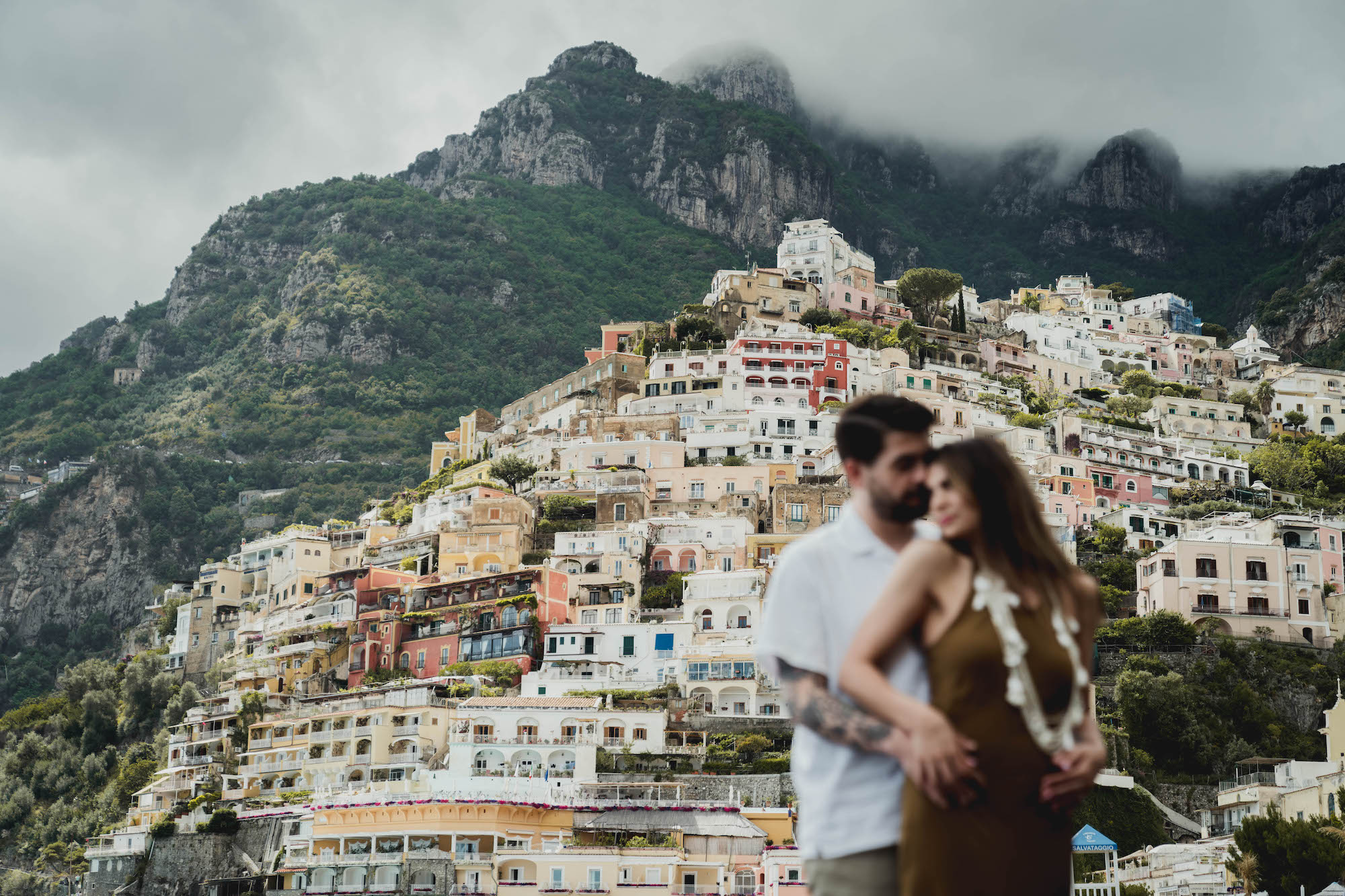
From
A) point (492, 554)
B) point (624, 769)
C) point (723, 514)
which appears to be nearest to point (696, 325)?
point (723, 514)

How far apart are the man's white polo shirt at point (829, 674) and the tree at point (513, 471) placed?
265 ft

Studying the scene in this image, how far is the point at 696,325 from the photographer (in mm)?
103812

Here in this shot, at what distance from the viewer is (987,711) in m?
5.45

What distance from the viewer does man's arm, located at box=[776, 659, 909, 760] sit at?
18.1 ft

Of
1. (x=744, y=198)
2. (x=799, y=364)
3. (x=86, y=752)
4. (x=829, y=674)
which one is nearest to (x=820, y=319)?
(x=799, y=364)

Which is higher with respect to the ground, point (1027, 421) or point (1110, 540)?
point (1027, 421)

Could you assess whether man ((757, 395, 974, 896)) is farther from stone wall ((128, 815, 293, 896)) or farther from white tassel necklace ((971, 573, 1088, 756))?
stone wall ((128, 815, 293, 896))

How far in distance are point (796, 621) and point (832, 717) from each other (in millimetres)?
357

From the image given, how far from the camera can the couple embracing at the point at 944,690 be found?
543 cm

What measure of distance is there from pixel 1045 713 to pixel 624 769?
50.9m

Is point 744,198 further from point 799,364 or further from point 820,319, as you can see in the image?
point 799,364

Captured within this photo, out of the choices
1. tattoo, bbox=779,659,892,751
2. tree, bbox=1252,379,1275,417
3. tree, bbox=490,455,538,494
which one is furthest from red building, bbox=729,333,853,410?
tattoo, bbox=779,659,892,751

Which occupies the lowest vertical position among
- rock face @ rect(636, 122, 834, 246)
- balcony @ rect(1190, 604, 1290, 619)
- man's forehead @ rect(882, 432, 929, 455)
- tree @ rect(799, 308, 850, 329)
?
man's forehead @ rect(882, 432, 929, 455)

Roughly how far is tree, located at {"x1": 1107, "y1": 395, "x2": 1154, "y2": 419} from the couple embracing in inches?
3979
